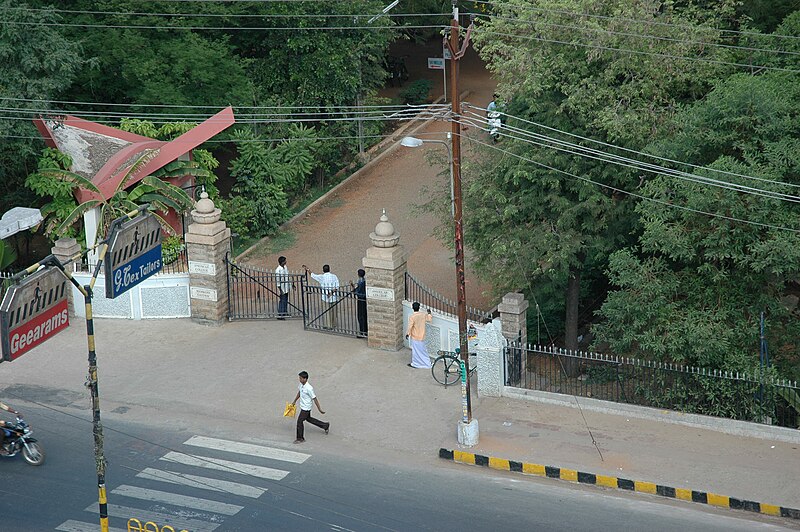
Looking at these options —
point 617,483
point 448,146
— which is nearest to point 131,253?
point 617,483

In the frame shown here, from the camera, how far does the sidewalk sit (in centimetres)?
1936

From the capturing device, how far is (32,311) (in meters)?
14.7

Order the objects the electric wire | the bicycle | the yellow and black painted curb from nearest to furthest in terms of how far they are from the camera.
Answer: the yellow and black painted curb < the electric wire < the bicycle

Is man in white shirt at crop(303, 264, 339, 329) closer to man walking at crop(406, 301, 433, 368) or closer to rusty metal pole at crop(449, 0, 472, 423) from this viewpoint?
man walking at crop(406, 301, 433, 368)

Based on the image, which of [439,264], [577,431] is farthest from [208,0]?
[577,431]

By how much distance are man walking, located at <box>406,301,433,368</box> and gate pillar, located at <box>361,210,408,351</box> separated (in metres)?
0.71

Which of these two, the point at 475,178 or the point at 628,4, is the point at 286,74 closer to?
the point at 475,178

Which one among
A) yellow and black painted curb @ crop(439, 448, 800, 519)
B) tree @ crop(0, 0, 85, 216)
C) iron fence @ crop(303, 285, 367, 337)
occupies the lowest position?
yellow and black painted curb @ crop(439, 448, 800, 519)

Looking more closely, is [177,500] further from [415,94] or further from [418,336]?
[415,94]

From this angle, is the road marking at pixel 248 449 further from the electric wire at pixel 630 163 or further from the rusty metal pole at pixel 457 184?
the electric wire at pixel 630 163

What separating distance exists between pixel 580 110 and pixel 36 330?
12.6m

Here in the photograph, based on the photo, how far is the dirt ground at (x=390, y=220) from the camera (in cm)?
2933

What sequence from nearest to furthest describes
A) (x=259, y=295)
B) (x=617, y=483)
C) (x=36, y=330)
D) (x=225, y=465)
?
(x=36, y=330)
(x=617, y=483)
(x=225, y=465)
(x=259, y=295)

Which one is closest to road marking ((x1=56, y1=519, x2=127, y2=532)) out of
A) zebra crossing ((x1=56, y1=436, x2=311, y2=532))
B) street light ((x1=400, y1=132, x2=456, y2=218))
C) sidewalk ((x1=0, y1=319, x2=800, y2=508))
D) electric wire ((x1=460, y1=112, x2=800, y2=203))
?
zebra crossing ((x1=56, y1=436, x2=311, y2=532))
